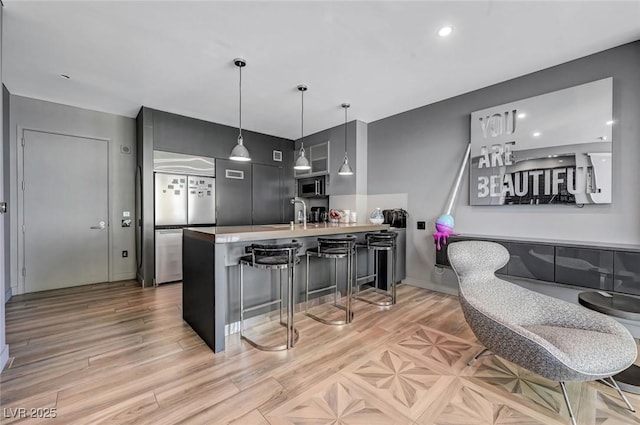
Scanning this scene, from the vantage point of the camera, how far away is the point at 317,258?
11.6ft

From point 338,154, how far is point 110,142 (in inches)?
154

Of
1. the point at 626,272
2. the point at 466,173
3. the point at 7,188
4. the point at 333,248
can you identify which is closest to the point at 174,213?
the point at 7,188

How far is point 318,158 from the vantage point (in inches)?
226

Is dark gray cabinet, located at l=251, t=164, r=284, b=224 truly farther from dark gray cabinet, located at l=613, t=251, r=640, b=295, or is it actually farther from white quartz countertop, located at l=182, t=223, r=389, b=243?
dark gray cabinet, located at l=613, t=251, r=640, b=295

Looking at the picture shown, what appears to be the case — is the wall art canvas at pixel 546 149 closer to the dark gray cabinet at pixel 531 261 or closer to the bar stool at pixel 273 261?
the dark gray cabinet at pixel 531 261

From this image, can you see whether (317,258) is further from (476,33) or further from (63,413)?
(476,33)

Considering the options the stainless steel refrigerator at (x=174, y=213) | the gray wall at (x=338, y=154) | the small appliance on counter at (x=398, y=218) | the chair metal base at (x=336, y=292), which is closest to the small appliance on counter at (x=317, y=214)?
the gray wall at (x=338, y=154)

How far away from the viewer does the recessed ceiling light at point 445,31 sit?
2.47 metres

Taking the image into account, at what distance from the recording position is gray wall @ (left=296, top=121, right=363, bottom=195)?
5109mm

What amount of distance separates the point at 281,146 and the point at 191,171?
6.82 feet

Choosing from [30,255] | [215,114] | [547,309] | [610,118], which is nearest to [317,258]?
[547,309]

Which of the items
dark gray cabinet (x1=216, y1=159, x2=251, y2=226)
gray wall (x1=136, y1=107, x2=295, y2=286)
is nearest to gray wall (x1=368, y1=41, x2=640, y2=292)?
dark gray cabinet (x1=216, y1=159, x2=251, y2=226)

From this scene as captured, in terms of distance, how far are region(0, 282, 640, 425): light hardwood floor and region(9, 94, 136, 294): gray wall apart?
166cm

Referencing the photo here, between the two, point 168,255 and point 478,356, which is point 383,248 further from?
point 168,255
